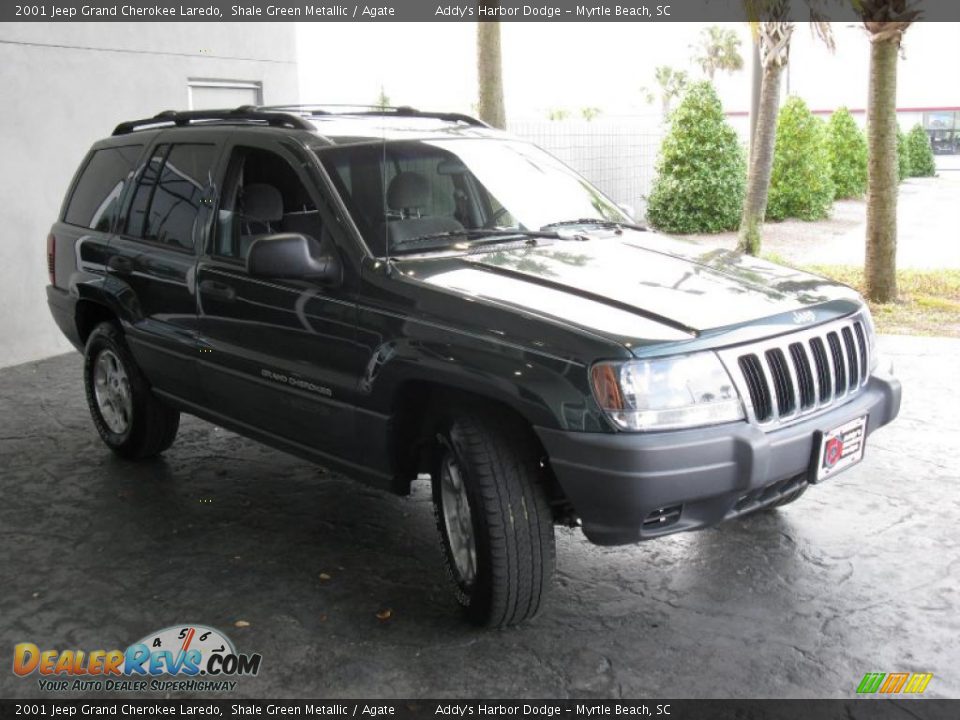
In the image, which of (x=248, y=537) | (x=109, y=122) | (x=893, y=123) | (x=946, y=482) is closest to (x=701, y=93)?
(x=893, y=123)

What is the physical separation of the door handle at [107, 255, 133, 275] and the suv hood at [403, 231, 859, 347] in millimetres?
2101

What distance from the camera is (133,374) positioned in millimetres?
5707

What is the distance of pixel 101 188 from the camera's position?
5.95m

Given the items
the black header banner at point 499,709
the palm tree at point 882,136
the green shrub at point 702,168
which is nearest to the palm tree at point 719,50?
the green shrub at point 702,168

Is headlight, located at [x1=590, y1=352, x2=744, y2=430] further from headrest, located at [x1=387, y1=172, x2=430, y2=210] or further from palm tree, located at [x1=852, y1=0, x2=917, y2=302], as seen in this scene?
palm tree, located at [x1=852, y1=0, x2=917, y2=302]

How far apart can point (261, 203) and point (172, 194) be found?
0.77m

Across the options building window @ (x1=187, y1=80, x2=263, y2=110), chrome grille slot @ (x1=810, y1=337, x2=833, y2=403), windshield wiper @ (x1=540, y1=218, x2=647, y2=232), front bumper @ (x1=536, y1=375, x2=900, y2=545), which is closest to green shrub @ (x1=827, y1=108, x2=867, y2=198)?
building window @ (x1=187, y1=80, x2=263, y2=110)

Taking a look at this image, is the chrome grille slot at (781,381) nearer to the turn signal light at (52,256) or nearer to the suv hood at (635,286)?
the suv hood at (635,286)

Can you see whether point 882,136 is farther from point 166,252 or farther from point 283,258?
point 283,258

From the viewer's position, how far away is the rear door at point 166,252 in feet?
16.5

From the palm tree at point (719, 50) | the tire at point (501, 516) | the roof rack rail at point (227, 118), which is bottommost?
the tire at point (501, 516)

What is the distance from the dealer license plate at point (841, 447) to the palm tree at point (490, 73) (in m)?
7.21

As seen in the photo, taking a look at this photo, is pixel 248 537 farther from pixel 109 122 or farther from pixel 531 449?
pixel 109 122

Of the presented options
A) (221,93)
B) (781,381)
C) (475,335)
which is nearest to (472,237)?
(475,335)
